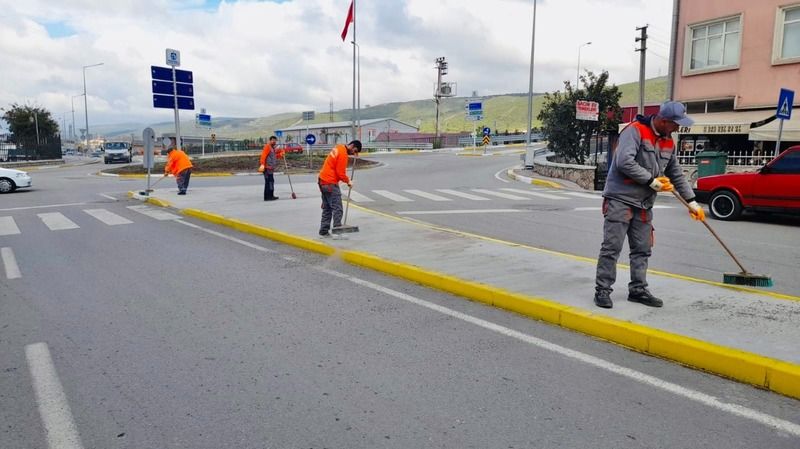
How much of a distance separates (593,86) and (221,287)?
21.0 meters

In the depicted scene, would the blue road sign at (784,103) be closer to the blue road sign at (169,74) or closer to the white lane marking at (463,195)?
the white lane marking at (463,195)

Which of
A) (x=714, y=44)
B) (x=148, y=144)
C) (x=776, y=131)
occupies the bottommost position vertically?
(x=148, y=144)

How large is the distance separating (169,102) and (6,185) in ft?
19.6

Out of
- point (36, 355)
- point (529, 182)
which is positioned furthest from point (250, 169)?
point (36, 355)

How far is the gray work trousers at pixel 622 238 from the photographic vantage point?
5.20 metres

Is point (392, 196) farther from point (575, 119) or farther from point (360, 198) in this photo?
point (575, 119)

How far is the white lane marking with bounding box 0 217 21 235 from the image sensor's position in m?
10.9

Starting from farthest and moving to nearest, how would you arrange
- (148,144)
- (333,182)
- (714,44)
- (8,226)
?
(714,44), (148,144), (8,226), (333,182)

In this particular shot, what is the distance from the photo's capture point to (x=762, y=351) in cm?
420

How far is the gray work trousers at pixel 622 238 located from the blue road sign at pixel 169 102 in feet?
63.3

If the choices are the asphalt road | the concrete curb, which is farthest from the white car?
the concrete curb

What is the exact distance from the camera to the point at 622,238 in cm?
519

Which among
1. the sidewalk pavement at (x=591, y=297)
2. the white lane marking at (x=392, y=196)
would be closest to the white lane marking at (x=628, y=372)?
the sidewalk pavement at (x=591, y=297)

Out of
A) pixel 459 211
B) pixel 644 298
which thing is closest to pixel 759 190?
pixel 459 211
